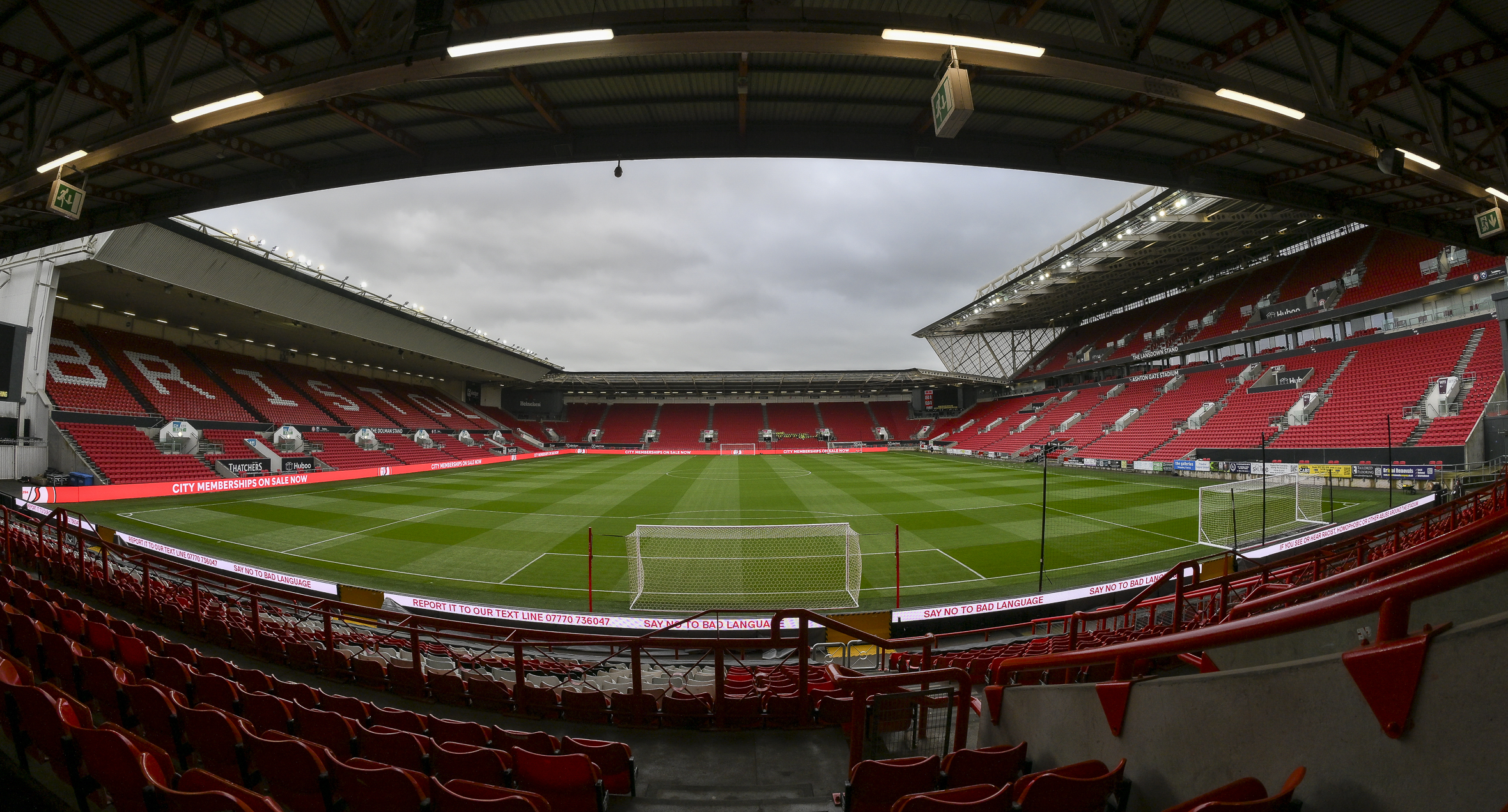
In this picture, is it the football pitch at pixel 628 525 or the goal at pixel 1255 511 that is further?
the goal at pixel 1255 511

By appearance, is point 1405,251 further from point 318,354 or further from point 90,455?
point 318,354

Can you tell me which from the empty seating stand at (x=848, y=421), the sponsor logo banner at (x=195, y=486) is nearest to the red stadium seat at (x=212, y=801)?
the sponsor logo banner at (x=195, y=486)

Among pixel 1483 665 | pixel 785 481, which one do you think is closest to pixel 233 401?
pixel 785 481

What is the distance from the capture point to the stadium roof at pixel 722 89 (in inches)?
199

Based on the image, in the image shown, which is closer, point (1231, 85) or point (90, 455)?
point (1231, 85)

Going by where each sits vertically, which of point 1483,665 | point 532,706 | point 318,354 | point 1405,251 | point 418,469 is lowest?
point 418,469

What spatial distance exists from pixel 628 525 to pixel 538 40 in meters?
16.3

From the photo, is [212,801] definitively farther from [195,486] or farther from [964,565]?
[195,486]

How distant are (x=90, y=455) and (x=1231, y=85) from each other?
118 ft

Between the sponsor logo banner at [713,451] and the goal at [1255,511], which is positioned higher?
the goal at [1255,511]

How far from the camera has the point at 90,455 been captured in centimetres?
2120

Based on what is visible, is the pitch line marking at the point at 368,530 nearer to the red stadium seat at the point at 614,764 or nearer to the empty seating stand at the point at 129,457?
the empty seating stand at the point at 129,457

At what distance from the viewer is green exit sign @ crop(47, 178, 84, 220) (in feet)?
23.3

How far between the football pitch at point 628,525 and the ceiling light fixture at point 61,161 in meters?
8.78
